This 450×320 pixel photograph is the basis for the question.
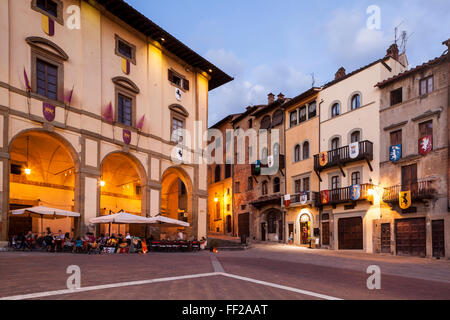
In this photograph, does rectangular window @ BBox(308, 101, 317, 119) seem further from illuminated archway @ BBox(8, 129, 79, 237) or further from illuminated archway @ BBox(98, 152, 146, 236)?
illuminated archway @ BBox(8, 129, 79, 237)

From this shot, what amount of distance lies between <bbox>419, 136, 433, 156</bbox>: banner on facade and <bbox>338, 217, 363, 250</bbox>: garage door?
6.94 m

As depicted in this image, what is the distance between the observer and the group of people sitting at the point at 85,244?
18547 millimetres

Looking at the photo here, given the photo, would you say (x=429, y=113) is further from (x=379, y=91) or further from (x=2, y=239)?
(x=2, y=239)

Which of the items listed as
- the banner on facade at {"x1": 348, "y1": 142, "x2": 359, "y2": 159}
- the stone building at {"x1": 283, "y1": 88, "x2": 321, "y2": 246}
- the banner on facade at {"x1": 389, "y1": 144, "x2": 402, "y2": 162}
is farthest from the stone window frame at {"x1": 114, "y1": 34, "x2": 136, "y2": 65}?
the banner on facade at {"x1": 389, "y1": 144, "x2": 402, "y2": 162}

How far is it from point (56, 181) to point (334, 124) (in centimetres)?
2167

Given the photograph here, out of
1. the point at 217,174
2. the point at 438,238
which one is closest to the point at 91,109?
the point at 438,238

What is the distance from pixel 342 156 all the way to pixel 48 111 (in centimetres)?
2087

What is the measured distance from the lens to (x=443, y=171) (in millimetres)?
22875

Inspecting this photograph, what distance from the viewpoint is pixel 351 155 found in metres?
28.2

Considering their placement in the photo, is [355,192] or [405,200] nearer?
[405,200]

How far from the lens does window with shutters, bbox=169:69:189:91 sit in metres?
27.8

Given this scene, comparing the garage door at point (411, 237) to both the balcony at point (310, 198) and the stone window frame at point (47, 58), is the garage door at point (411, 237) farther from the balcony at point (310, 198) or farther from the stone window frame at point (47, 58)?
the stone window frame at point (47, 58)

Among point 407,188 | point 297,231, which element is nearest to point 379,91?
point 407,188

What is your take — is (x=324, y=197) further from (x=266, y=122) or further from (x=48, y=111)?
(x=48, y=111)
